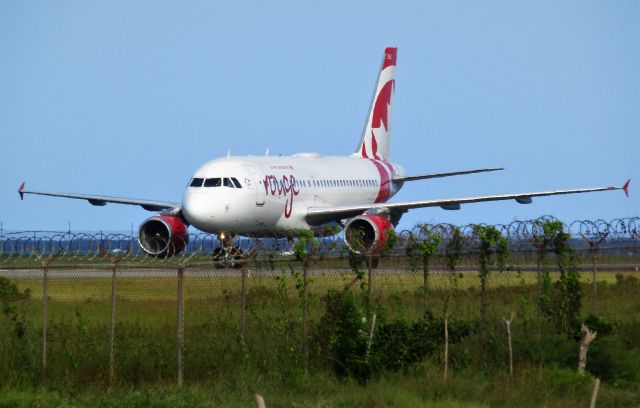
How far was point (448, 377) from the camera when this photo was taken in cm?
1866

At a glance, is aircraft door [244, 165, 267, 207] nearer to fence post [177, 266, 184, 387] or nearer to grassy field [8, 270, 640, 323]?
grassy field [8, 270, 640, 323]

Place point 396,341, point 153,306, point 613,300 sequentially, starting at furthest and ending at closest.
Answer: point 613,300 < point 153,306 < point 396,341

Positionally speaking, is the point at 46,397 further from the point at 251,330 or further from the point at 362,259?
the point at 362,259

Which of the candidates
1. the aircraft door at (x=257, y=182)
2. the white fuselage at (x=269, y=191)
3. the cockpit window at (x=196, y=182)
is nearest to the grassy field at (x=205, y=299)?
the white fuselage at (x=269, y=191)

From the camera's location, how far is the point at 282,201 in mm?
42625

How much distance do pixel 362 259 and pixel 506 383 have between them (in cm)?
383

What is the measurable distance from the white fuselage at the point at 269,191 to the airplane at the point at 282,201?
3cm

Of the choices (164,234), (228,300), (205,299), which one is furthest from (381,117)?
(228,300)

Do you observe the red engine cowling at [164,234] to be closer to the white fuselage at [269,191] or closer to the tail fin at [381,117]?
the white fuselage at [269,191]

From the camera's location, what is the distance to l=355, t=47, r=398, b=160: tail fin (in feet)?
183

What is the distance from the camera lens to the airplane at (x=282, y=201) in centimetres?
3919

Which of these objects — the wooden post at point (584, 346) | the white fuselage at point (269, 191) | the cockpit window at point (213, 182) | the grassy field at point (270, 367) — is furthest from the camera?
the cockpit window at point (213, 182)

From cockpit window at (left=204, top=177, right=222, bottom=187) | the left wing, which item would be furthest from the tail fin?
cockpit window at (left=204, top=177, right=222, bottom=187)

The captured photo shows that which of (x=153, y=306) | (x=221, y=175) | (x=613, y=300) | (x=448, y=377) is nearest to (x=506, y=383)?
(x=448, y=377)
